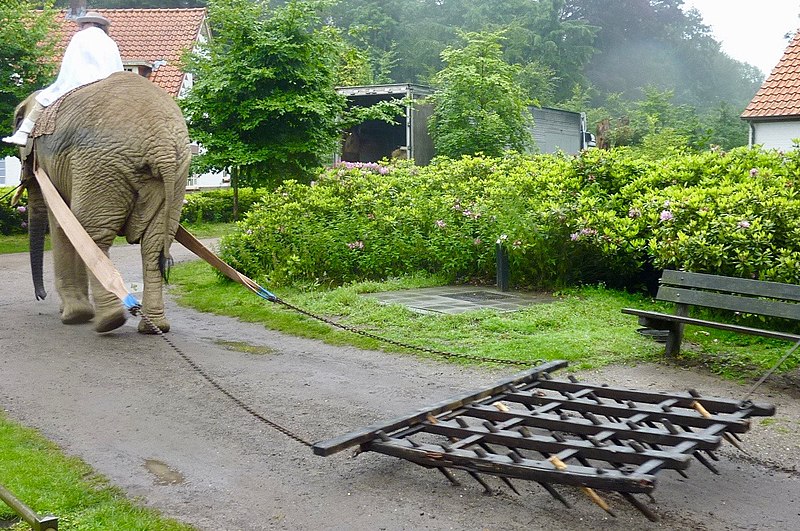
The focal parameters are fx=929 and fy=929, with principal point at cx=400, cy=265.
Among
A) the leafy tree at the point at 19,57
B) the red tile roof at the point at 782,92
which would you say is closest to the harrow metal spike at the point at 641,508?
the leafy tree at the point at 19,57

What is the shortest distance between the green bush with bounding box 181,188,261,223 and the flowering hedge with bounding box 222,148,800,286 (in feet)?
38.8

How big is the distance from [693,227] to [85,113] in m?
5.98

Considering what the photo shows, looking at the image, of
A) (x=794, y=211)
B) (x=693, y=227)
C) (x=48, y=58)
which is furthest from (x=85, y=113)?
(x=48, y=58)

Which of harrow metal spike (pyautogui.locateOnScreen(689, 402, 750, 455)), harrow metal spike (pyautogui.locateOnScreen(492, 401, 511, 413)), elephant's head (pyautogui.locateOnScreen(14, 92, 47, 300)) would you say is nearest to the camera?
harrow metal spike (pyautogui.locateOnScreen(689, 402, 750, 455))

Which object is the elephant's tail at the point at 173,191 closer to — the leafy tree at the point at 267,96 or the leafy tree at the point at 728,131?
the leafy tree at the point at 267,96

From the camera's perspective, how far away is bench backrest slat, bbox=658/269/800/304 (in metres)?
7.17

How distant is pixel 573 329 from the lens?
8.97 m

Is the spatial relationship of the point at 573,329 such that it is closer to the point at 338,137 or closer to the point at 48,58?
the point at 338,137

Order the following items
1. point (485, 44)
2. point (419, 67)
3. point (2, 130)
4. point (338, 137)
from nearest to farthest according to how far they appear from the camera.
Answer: point (338, 137) → point (2, 130) → point (485, 44) → point (419, 67)

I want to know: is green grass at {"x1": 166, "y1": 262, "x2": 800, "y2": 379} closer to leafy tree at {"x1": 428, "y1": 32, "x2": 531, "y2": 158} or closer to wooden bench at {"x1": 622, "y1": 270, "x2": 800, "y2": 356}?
wooden bench at {"x1": 622, "y1": 270, "x2": 800, "y2": 356}

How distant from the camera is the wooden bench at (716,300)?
7129mm

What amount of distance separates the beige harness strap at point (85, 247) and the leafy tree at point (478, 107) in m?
13.3

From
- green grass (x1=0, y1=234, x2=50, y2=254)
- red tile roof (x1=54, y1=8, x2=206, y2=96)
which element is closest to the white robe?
green grass (x1=0, y1=234, x2=50, y2=254)

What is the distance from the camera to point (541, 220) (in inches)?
435
